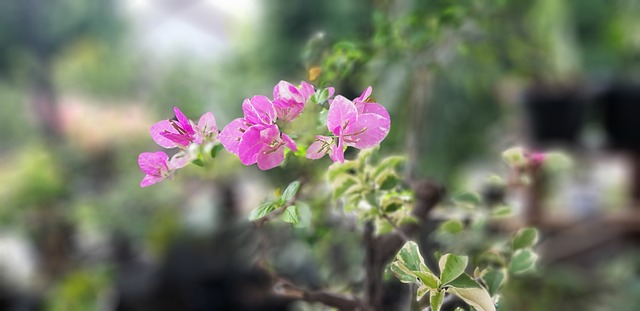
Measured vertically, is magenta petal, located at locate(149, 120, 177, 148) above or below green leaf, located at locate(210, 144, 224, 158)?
below

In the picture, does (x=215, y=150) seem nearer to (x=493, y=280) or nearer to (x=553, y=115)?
(x=493, y=280)

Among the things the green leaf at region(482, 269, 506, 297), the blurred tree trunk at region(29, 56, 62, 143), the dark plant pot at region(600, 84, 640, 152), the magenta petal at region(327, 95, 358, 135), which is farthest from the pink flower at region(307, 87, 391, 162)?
the blurred tree trunk at region(29, 56, 62, 143)

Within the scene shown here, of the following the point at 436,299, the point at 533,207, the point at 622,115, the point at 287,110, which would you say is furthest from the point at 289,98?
the point at 533,207

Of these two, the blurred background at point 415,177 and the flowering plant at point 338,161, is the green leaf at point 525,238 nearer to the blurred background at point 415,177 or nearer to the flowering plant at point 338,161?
the flowering plant at point 338,161

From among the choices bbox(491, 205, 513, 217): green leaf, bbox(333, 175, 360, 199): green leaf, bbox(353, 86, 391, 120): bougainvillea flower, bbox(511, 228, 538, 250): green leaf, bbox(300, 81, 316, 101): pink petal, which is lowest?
bbox(353, 86, 391, 120): bougainvillea flower

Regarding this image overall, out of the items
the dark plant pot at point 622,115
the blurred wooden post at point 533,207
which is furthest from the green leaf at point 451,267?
the blurred wooden post at point 533,207

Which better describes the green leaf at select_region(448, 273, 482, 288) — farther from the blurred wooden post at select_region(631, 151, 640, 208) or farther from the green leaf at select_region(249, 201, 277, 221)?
the blurred wooden post at select_region(631, 151, 640, 208)
